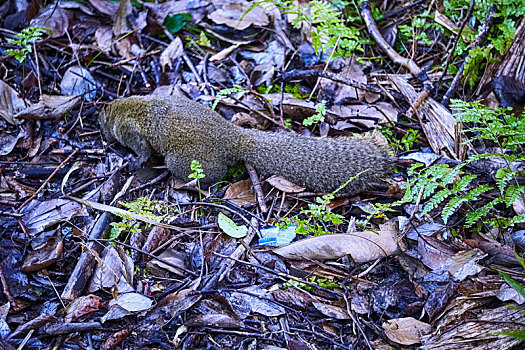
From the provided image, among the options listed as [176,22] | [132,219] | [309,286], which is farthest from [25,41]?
[309,286]

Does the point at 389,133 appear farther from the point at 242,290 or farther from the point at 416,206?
the point at 242,290

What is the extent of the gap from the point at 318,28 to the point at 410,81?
1355 millimetres

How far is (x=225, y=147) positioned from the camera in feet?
16.9

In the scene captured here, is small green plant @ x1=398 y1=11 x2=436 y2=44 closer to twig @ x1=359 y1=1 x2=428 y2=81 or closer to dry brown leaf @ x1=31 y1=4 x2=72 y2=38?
twig @ x1=359 y1=1 x2=428 y2=81

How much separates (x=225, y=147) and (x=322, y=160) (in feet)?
3.53

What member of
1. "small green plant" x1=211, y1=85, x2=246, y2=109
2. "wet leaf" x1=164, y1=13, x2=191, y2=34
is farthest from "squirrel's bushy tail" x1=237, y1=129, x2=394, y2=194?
"wet leaf" x1=164, y1=13, x2=191, y2=34

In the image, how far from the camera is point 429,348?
344 centimetres

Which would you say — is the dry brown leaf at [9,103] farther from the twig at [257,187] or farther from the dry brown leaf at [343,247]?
the dry brown leaf at [343,247]

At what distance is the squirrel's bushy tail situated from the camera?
15.5 feet

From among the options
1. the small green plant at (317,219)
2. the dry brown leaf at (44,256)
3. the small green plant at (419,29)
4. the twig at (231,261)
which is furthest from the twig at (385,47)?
the dry brown leaf at (44,256)

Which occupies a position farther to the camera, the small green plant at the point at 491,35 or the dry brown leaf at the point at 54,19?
the dry brown leaf at the point at 54,19

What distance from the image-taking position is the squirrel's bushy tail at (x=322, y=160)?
4727 mm

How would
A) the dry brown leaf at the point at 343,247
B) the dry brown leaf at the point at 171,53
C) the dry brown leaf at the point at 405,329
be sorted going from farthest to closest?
the dry brown leaf at the point at 171,53 → the dry brown leaf at the point at 343,247 → the dry brown leaf at the point at 405,329

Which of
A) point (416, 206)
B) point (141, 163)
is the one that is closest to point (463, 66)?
point (416, 206)
